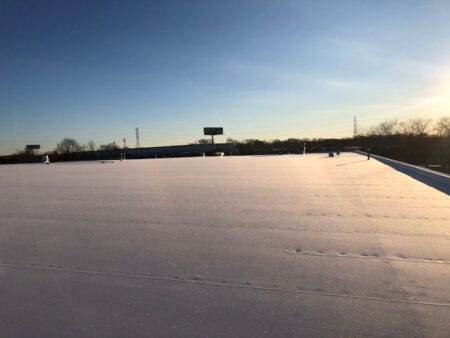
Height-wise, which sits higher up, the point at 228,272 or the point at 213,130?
the point at 213,130

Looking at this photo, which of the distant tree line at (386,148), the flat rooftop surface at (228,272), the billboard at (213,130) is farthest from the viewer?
the billboard at (213,130)

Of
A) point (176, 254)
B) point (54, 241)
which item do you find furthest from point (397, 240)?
point (54, 241)

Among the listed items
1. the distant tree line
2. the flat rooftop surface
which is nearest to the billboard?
the distant tree line

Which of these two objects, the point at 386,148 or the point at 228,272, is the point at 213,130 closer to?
the point at 386,148

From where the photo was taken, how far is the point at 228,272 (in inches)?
169

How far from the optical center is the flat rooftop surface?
3.16m

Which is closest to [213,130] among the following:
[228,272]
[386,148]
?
[386,148]

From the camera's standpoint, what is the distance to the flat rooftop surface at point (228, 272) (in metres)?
3.16

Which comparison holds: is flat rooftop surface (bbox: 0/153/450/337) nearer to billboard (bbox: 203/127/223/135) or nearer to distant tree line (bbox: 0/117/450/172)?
distant tree line (bbox: 0/117/450/172)

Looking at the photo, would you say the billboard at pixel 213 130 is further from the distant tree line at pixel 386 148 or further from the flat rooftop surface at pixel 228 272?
the flat rooftop surface at pixel 228 272

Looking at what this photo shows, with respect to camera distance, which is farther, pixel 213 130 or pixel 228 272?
pixel 213 130

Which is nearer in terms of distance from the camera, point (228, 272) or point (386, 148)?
point (228, 272)

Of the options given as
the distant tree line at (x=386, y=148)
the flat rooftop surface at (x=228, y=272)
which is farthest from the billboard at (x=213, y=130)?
the flat rooftop surface at (x=228, y=272)

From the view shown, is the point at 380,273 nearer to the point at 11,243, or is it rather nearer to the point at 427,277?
the point at 427,277
